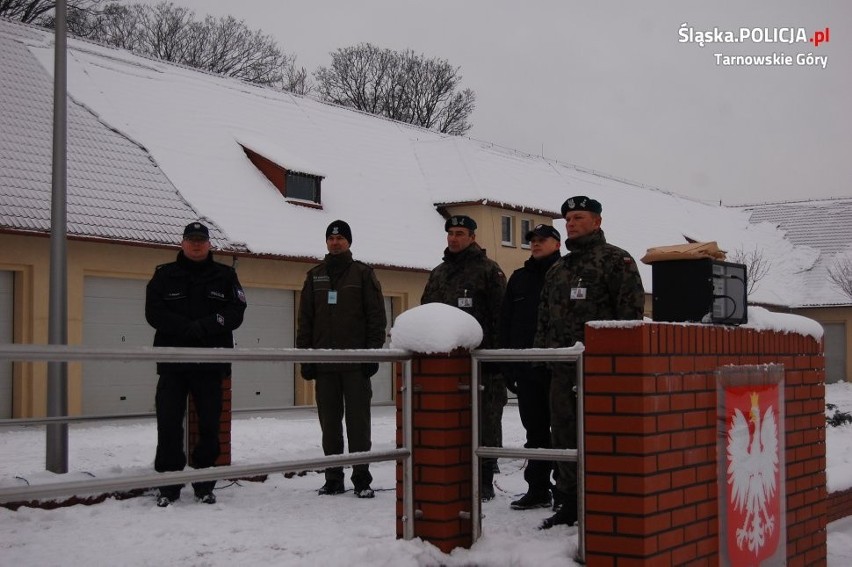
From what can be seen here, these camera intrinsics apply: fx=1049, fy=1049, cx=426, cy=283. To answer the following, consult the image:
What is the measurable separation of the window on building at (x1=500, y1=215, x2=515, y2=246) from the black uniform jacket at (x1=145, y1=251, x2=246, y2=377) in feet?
65.2

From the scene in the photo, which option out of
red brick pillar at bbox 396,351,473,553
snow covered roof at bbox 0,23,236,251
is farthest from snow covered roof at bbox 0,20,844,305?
red brick pillar at bbox 396,351,473,553

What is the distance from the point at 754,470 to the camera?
208 inches

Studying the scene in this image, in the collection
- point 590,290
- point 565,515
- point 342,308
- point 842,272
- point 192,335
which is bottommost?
point 565,515

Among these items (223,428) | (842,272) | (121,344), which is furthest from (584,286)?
(842,272)

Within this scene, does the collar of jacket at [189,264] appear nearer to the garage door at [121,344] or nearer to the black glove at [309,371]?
the black glove at [309,371]

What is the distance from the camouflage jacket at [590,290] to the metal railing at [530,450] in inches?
41.1

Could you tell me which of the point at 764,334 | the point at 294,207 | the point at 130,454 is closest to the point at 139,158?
the point at 294,207

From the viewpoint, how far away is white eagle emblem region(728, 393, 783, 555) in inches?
201

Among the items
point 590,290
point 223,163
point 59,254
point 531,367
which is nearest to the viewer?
point 590,290

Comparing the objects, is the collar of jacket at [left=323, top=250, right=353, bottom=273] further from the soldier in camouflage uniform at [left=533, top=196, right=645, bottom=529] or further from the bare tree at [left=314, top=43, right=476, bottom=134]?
the bare tree at [left=314, top=43, right=476, bottom=134]

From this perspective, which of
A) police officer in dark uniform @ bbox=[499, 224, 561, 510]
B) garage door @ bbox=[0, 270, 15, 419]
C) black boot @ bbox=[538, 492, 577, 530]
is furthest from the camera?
garage door @ bbox=[0, 270, 15, 419]

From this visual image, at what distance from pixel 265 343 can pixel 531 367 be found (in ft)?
44.7

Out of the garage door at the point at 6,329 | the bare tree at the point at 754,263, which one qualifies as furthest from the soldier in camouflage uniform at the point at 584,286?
the bare tree at the point at 754,263

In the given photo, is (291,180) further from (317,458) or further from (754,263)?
(754,263)
